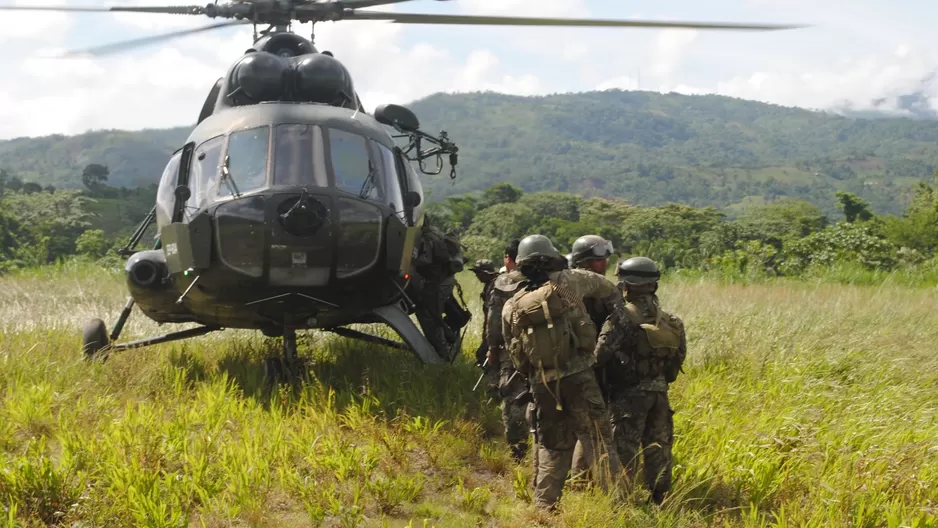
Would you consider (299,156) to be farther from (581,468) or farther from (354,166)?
(581,468)

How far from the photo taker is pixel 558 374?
437 centimetres

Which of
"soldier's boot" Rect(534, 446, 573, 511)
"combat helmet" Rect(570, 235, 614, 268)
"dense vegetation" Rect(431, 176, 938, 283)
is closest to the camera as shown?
"soldier's boot" Rect(534, 446, 573, 511)

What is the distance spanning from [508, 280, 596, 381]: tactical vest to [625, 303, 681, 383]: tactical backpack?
36 cm

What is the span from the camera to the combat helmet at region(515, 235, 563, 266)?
4551 millimetres

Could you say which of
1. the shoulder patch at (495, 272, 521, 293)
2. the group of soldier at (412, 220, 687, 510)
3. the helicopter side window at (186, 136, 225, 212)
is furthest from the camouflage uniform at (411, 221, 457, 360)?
the group of soldier at (412, 220, 687, 510)

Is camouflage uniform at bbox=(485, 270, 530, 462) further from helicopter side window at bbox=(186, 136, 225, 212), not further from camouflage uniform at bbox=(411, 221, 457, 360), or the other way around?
camouflage uniform at bbox=(411, 221, 457, 360)

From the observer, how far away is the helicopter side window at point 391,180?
23.4ft

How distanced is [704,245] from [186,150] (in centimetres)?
3001

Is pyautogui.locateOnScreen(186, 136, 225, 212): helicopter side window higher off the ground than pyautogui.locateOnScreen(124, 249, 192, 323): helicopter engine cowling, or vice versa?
pyautogui.locateOnScreen(186, 136, 225, 212): helicopter side window

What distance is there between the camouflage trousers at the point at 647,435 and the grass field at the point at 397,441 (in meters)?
0.16

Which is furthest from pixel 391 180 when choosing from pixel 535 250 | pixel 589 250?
pixel 535 250

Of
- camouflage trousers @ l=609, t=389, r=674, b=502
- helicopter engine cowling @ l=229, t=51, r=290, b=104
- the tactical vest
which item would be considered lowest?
camouflage trousers @ l=609, t=389, r=674, b=502

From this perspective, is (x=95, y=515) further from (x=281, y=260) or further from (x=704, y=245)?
(x=704, y=245)

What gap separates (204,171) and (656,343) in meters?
4.26
